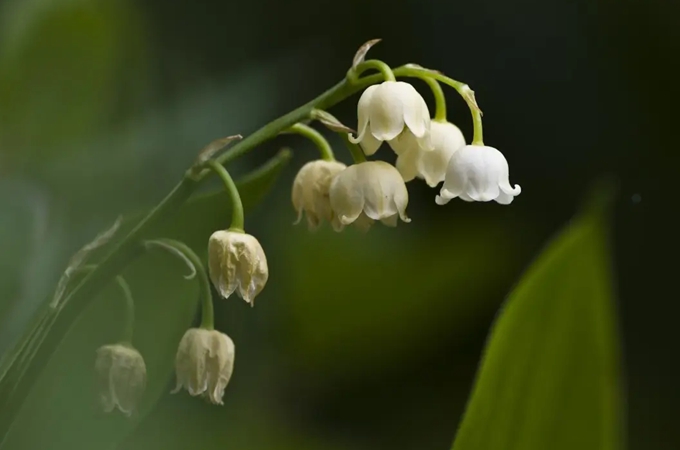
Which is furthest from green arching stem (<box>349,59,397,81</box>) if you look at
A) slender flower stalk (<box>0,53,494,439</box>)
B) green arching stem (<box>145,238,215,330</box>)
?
green arching stem (<box>145,238,215,330</box>)

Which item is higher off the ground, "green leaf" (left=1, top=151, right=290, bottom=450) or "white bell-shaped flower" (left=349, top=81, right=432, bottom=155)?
"white bell-shaped flower" (left=349, top=81, right=432, bottom=155)

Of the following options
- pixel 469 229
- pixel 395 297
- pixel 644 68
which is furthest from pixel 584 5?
pixel 395 297

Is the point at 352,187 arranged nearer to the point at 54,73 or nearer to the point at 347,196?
the point at 347,196

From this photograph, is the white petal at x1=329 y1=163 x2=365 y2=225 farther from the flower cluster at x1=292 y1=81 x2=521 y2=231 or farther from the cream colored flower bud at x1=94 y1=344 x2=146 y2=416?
the cream colored flower bud at x1=94 y1=344 x2=146 y2=416

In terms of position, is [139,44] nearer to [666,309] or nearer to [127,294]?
[127,294]

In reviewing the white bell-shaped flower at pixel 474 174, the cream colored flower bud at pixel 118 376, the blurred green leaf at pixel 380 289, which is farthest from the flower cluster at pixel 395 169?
the blurred green leaf at pixel 380 289

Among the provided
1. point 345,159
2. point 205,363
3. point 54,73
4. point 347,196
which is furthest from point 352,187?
point 345,159
